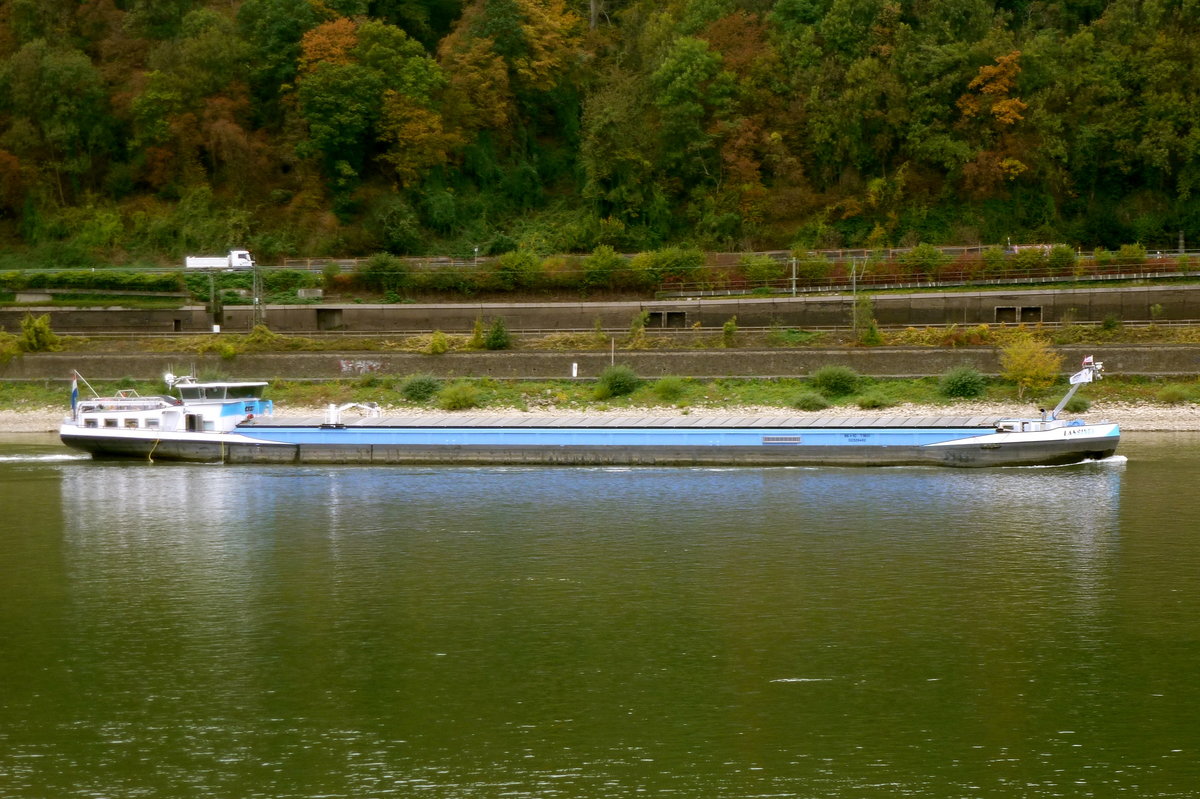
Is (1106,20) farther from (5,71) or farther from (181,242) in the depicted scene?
(5,71)

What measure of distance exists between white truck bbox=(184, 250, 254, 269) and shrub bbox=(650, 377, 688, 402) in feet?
92.9

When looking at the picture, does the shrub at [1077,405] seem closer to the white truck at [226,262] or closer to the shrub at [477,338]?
the shrub at [477,338]

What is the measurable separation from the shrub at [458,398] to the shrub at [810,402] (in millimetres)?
12164

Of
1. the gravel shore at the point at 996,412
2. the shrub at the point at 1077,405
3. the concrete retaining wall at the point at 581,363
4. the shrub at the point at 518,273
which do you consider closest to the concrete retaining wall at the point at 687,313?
the shrub at the point at 518,273

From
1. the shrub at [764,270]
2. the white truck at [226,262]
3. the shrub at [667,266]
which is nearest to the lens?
the shrub at [764,270]

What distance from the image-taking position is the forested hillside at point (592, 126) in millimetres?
76375

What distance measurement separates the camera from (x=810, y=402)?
51656 millimetres

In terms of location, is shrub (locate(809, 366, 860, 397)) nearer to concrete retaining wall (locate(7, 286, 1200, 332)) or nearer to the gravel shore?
the gravel shore

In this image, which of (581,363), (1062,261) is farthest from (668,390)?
(1062,261)

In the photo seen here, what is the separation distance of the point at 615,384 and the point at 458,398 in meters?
6.08

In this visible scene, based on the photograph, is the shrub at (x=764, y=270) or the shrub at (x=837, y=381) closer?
the shrub at (x=837, y=381)

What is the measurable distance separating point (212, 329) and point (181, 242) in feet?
48.1

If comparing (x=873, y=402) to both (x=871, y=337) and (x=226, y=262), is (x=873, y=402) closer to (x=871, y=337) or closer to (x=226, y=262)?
(x=871, y=337)

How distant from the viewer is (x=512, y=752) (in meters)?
19.3
